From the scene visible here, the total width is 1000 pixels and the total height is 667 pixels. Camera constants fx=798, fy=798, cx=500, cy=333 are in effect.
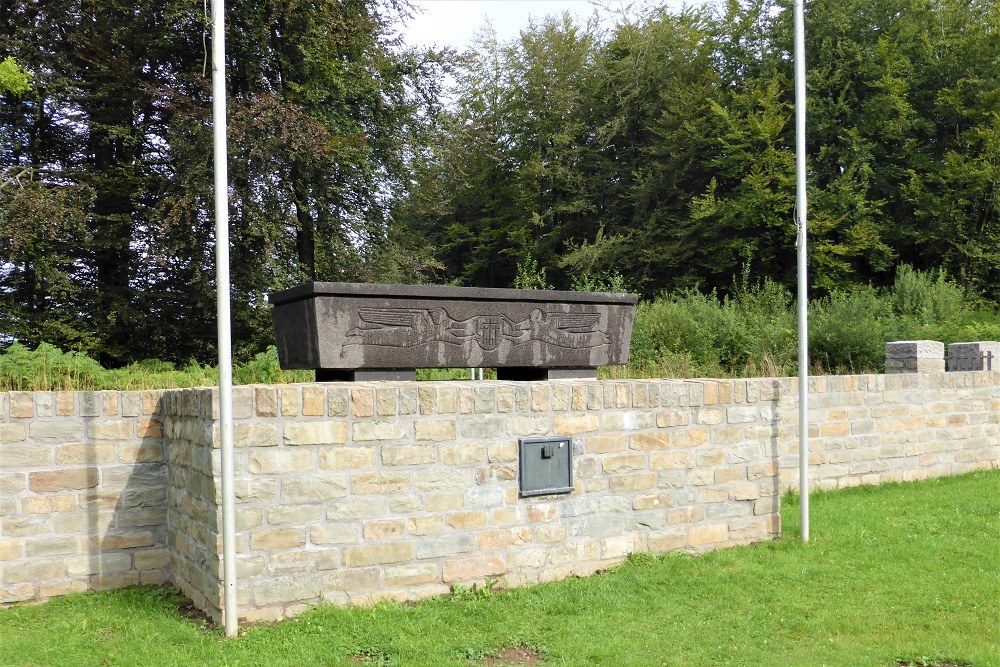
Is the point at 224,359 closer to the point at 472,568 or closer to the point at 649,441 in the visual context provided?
the point at 472,568

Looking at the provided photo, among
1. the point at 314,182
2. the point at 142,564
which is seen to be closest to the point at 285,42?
the point at 314,182

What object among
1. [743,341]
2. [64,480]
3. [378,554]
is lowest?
[378,554]

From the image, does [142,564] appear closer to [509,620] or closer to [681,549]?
[509,620]

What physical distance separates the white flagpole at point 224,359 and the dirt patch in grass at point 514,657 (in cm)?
133

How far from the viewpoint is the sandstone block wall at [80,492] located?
4.86m

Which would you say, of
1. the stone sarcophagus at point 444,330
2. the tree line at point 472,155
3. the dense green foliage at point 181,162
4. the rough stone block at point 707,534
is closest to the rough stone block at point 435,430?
the stone sarcophagus at point 444,330

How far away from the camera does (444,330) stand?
5.51m

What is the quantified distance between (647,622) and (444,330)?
2.30 meters

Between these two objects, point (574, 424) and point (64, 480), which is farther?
point (574, 424)

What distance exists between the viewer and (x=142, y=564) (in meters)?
5.22

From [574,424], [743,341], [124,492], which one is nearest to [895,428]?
[743,341]

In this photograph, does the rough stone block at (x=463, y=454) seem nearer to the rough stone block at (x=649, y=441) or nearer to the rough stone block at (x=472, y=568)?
the rough stone block at (x=472, y=568)

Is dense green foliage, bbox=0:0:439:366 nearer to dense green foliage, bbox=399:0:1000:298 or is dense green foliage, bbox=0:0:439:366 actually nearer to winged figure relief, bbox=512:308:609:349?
dense green foliage, bbox=399:0:1000:298

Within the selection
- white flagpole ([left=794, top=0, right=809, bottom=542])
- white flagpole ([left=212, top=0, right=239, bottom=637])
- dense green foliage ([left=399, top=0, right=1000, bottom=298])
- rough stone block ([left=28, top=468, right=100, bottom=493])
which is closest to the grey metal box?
white flagpole ([left=212, top=0, right=239, bottom=637])
